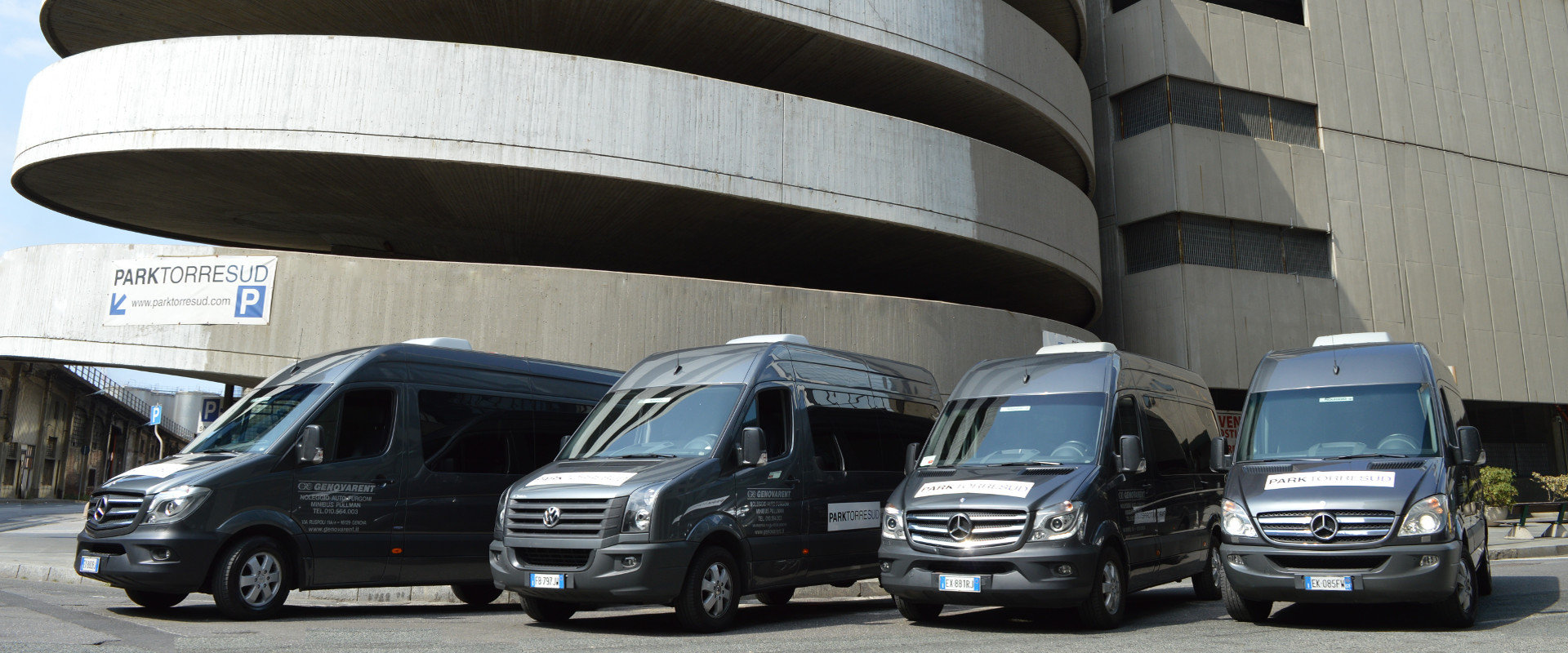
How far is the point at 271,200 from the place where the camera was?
822 inches

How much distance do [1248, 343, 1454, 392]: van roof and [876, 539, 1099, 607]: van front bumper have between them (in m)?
2.67

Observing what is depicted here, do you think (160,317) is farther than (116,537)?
Yes

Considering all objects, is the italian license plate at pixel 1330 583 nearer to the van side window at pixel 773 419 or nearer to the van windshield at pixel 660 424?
the van side window at pixel 773 419

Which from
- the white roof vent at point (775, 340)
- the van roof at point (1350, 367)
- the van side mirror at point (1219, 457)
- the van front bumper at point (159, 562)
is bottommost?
the van front bumper at point (159, 562)

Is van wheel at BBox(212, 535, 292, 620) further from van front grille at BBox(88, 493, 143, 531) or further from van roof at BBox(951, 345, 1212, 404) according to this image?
van roof at BBox(951, 345, 1212, 404)

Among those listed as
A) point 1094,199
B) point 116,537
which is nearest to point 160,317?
point 116,537

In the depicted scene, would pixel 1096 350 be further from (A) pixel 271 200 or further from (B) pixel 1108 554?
(A) pixel 271 200

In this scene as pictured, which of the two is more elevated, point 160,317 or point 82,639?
point 160,317

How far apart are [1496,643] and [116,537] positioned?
33.2 feet

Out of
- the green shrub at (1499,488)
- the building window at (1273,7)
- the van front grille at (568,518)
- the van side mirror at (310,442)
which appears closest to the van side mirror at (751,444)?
the van front grille at (568,518)

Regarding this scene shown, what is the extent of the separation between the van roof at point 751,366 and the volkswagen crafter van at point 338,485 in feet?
5.85

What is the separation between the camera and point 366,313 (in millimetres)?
16750

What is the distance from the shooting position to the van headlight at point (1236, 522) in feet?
27.5

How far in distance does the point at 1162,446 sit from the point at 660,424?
15.2 feet
